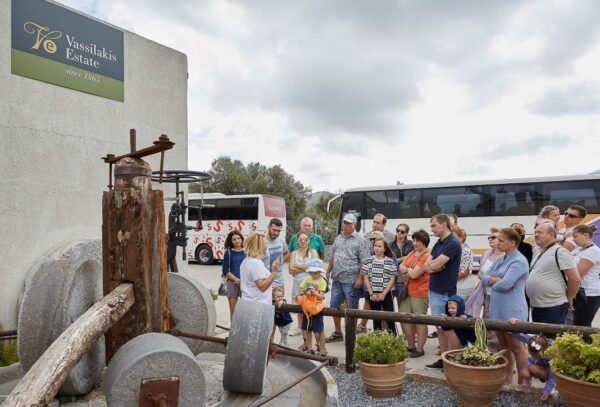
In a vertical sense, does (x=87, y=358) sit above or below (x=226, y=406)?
above

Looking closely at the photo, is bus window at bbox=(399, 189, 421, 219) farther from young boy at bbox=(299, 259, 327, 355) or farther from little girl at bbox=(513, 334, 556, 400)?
little girl at bbox=(513, 334, 556, 400)

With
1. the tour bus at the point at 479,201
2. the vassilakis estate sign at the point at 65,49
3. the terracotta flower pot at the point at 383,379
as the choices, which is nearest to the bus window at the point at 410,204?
the tour bus at the point at 479,201

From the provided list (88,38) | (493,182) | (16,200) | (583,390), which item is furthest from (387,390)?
(493,182)

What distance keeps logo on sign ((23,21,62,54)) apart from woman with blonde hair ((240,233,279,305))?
436 centimetres

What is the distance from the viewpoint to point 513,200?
1562 cm

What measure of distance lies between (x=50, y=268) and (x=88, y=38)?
516 cm

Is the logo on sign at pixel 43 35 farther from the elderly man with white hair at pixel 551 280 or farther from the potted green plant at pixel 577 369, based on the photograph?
the potted green plant at pixel 577 369

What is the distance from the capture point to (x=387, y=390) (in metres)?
4.65

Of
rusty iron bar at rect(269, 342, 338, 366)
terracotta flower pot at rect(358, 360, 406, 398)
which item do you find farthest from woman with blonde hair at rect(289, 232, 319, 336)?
rusty iron bar at rect(269, 342, 338, 366)

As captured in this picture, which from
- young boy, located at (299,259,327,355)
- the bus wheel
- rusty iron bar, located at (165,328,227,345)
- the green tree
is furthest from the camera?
the green tree

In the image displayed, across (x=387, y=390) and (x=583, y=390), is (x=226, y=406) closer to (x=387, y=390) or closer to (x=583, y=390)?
(x=387, y=390)

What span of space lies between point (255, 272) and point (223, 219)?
57.1 ft

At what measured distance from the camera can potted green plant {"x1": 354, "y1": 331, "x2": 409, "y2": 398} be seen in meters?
4.64

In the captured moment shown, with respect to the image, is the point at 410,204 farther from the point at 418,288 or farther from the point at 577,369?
the point at 577,369
